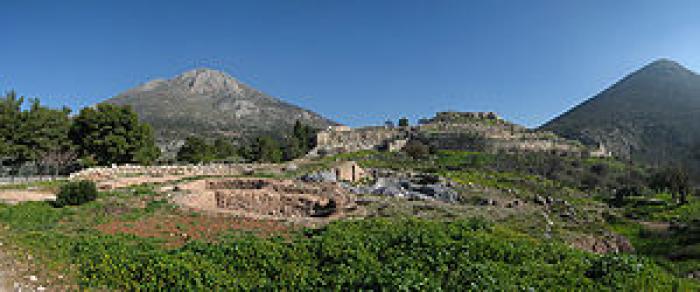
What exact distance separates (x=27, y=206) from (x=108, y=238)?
24.5ft

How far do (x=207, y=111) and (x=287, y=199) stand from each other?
476 feet

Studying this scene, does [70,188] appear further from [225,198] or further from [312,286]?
[312,286]

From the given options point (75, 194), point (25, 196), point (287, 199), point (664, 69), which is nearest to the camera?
point (75, 194)

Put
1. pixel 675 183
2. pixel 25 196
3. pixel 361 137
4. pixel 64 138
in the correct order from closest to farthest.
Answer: pixel 25 196 < pixel 675 183 < pixel 64 138 < pixel 361 137

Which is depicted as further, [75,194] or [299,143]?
[299,143]

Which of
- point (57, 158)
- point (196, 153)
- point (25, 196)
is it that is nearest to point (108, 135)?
point (57, 158)

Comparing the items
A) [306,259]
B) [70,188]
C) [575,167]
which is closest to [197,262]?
[306,259]

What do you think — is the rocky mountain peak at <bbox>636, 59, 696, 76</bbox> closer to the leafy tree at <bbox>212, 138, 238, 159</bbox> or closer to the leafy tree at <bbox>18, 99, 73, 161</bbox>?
the leafy tree at <bbox>212, 138, 238, 159</bbox>

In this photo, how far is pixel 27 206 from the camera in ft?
45.3

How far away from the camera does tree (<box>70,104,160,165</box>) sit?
37.2 metres

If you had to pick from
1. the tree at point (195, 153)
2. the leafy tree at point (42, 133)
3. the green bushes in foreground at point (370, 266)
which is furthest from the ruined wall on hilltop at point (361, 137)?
the green bushes in foreground at point (370, 266)

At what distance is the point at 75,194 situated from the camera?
49.0ft

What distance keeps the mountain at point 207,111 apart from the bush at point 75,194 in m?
78.0

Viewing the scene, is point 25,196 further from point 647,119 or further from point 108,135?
point 647,119
